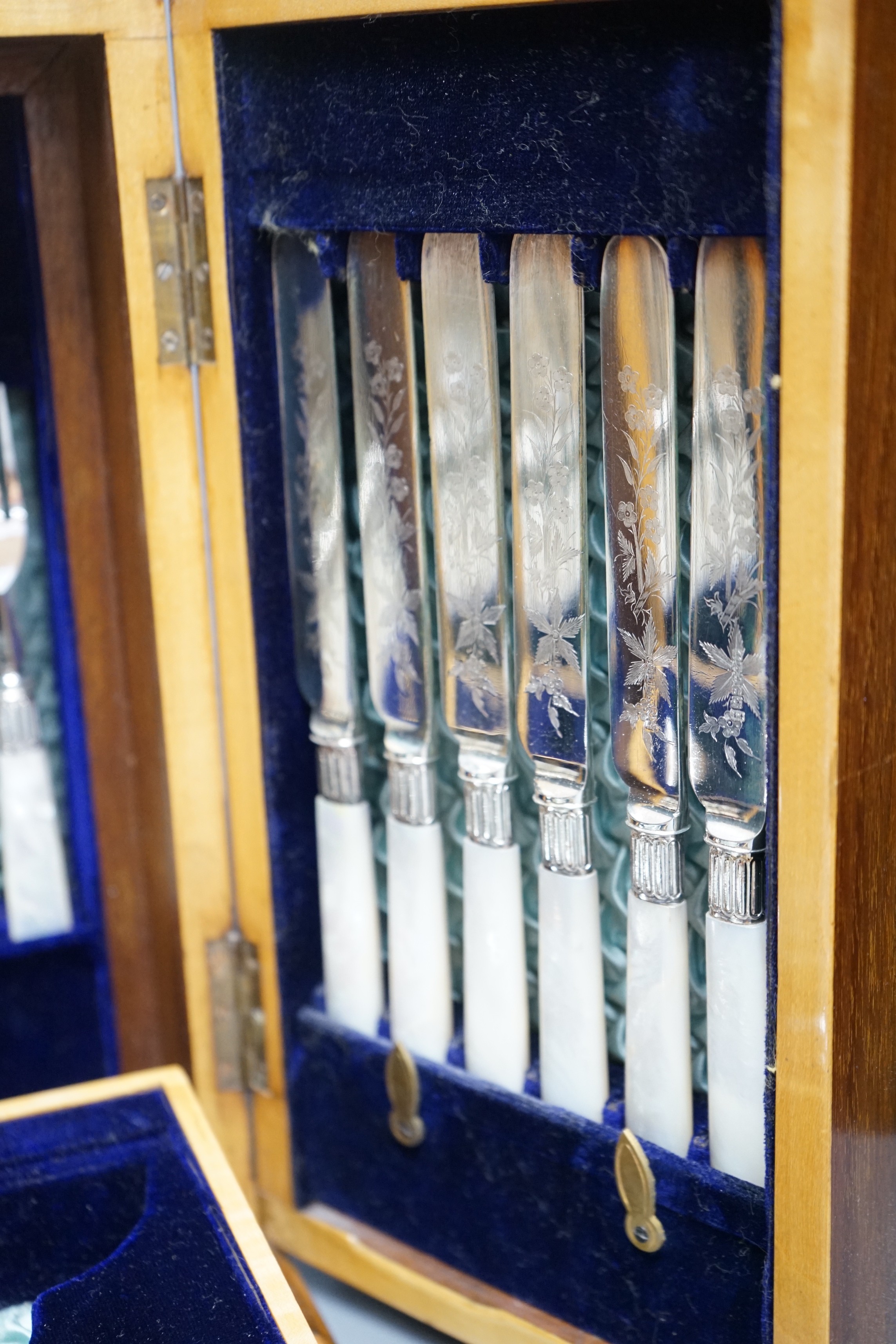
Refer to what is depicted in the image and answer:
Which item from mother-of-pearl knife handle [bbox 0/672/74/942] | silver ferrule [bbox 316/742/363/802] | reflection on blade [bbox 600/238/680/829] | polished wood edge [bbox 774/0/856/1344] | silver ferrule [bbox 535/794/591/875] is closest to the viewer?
polished wood edge [bbox 774/0/856/1344]

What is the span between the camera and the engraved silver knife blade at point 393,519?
32.9 inches

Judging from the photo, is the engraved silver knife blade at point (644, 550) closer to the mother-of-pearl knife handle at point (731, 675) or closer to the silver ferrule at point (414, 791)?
the mother-of-pearl knife handle at point (731, 675)

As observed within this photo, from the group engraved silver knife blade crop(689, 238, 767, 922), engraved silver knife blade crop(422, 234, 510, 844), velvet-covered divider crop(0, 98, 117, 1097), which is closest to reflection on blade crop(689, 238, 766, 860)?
engraved silver knife blade crop(689, 238, 767, 922)

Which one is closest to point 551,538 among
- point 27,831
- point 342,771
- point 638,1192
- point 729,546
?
point 729,546

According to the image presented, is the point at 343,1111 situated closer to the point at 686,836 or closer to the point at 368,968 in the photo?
the point at 368,968

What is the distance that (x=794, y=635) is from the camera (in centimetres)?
67

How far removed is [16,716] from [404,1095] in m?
0.36

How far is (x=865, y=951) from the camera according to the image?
2.36ft

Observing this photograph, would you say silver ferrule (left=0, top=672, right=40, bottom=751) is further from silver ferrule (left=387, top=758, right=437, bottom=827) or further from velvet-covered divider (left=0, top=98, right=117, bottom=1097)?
silver ferrule (left=387, top=758, right=437, bottom=827)

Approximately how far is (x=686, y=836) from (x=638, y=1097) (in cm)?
15

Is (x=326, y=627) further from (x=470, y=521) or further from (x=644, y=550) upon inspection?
(x=644, y=550)

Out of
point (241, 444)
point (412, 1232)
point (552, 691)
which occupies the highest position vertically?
point (241, 444)

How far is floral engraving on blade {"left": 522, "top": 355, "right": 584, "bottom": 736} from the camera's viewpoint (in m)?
0.77

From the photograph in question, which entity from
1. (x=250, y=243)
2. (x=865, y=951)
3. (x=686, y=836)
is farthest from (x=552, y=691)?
(x=250, y=243)
